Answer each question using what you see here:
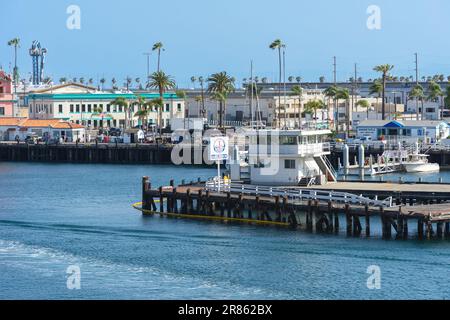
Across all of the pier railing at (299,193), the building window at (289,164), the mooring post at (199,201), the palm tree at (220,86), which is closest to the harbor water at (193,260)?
the mooring post at (199,201)

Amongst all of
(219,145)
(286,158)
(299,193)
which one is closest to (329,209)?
(299,193)

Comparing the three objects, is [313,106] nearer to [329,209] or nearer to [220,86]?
[220,86]

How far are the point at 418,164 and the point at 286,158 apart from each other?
34639 mm

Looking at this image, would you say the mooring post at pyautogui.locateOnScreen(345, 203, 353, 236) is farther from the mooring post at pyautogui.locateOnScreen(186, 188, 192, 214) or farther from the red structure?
the red structure

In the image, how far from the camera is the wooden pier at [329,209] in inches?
2404

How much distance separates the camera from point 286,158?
7350 centimetres

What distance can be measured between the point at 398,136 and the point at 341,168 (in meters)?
23.4

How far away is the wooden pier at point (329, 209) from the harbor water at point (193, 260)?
4.04 ft

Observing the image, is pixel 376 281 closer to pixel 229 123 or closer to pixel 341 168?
pixel 341 168

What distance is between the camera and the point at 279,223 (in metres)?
66.8

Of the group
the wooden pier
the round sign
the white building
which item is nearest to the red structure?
the white building

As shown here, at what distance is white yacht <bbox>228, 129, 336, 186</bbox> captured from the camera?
73.3m

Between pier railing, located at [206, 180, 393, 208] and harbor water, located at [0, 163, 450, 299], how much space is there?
8.42ft
